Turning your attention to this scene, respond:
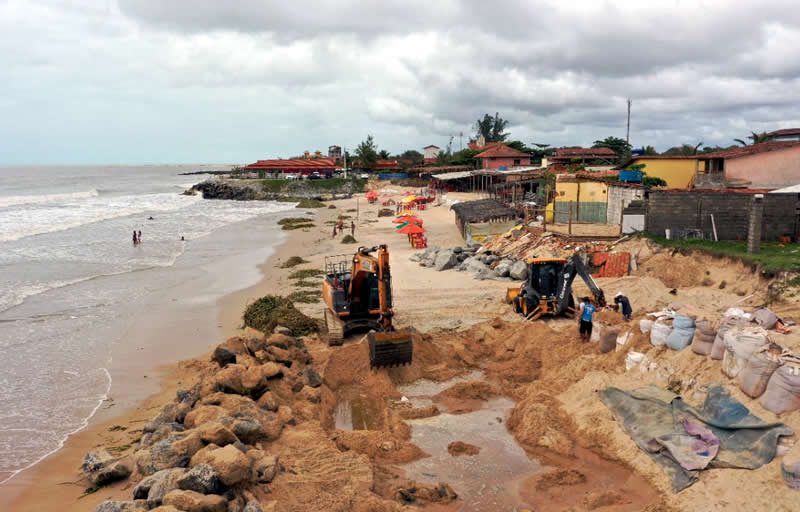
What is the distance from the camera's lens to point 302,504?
823 cm

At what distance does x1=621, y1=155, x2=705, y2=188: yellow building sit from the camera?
1289 inches

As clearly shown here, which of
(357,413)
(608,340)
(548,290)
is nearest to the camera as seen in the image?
(357,413)

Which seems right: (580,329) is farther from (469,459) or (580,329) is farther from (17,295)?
(17,295)

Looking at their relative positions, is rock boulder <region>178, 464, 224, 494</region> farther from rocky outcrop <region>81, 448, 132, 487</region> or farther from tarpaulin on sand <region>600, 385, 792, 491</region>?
tarpaulin on sand <region>600, 385, 792, 491</region>

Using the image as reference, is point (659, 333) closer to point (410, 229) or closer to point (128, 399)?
point (128, 399)

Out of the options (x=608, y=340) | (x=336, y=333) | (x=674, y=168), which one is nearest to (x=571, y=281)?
(x=608, y=340)

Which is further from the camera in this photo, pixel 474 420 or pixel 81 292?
pixel 81 292

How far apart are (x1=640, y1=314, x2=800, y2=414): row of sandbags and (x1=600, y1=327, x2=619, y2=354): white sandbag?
65.9 inches

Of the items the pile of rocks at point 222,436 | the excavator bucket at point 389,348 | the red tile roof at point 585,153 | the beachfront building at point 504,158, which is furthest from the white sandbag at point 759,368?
the beachfront building at point 504,158

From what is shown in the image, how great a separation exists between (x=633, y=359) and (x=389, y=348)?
549cm

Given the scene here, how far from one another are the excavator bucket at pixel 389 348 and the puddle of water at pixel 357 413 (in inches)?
37.0

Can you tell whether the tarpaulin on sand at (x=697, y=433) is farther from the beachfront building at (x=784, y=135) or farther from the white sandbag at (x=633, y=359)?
the beachfront building at (x=784, y=135)

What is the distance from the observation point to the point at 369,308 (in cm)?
1650

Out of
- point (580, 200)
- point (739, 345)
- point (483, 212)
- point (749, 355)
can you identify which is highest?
point (580, 200)
